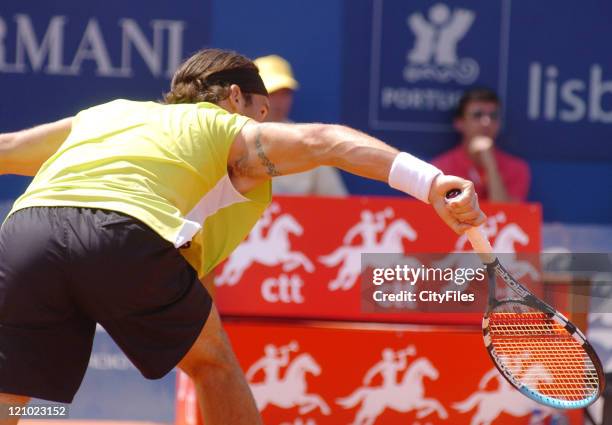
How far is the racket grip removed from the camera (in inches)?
126

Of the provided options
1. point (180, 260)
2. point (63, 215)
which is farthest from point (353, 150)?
point (63, 215)

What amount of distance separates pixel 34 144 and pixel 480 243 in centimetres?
137

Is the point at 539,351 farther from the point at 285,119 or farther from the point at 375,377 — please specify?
the point at 285,119

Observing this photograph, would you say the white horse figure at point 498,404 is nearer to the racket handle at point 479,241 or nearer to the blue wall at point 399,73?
the racket handle at point 479,241

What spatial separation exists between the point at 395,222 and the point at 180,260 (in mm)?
1913

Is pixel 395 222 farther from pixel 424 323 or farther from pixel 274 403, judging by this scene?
pixel 274 403

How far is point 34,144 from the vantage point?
12.1 ft

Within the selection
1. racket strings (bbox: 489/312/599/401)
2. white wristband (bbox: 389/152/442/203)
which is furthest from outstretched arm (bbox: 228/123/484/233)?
racket strings (bbox: 489/312/599/401)

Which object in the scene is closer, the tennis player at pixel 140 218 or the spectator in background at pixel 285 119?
the tennis player at pixel 140 218

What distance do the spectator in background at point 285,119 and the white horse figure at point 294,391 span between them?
4.31ft

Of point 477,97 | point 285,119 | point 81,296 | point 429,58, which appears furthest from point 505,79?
point 81,296

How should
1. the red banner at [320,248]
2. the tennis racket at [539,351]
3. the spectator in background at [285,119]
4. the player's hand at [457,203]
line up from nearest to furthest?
the player's hand at [457,203]
the tennis racket at [539,351]
the red banner at [320,248]
the spectator in background at [285,119]

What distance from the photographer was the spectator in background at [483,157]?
6609 millimetres

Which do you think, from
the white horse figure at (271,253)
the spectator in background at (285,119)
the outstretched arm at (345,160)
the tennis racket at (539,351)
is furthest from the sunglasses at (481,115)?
the outstretched arm at (345,160)
